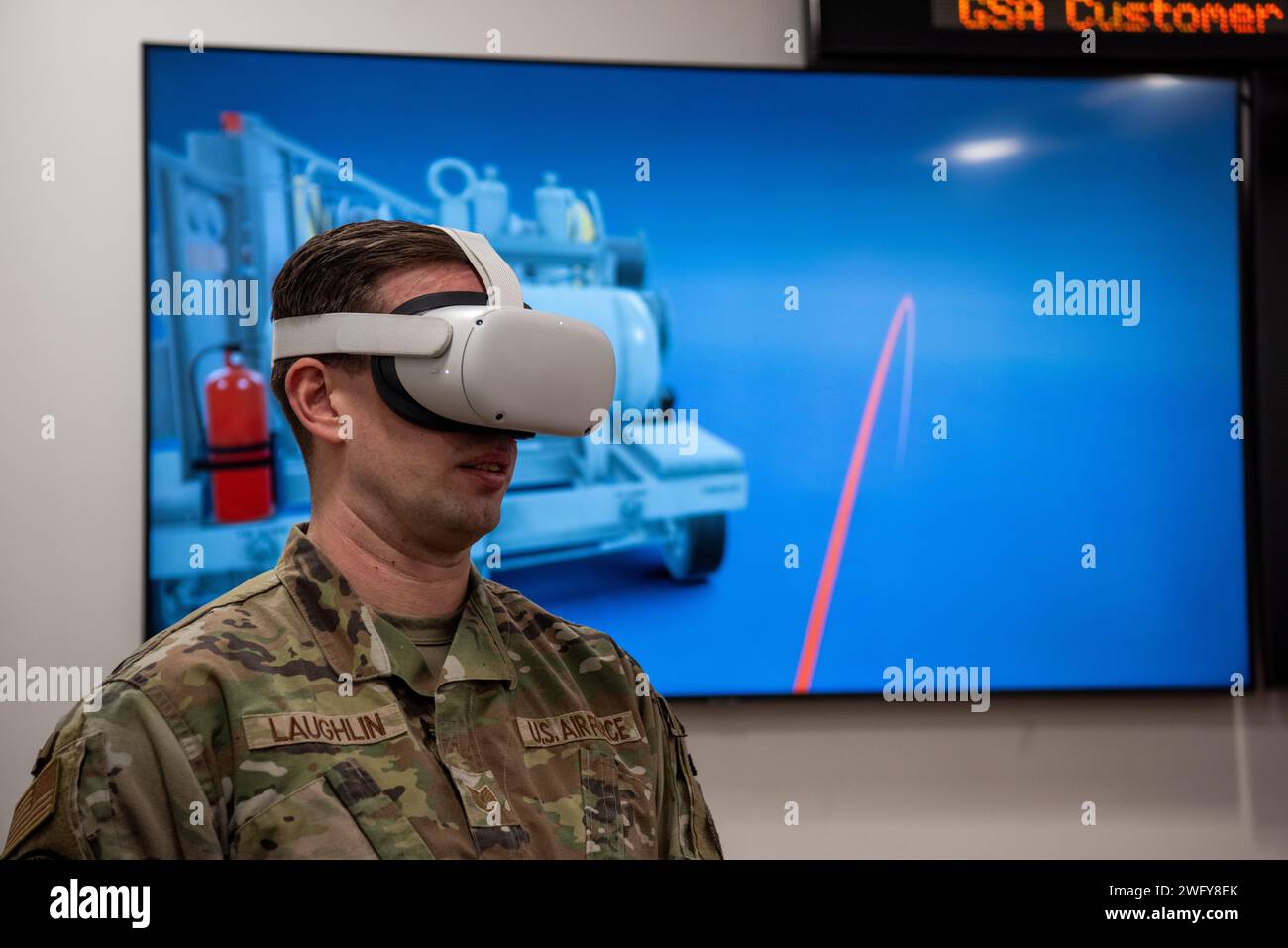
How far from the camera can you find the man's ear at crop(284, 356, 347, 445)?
44.4 inches

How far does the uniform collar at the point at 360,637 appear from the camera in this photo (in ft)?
3.51

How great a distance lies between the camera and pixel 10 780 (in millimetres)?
2408

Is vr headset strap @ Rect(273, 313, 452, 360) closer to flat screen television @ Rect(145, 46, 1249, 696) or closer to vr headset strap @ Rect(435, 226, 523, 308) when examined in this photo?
vr headset strap @ Rect(435, 226, 523, 308)

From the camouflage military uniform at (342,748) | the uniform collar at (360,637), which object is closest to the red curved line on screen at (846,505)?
the camouflage military uniform at (342,748)

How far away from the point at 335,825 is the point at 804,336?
6.04 feet

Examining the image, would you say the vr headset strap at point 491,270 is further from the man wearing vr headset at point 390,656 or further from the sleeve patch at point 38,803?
the sleeve patch at point 38,803

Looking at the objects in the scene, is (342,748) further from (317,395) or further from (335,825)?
(317,395)

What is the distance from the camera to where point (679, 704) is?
2.55 metres

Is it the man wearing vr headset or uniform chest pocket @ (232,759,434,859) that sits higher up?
the man wearing vr headset

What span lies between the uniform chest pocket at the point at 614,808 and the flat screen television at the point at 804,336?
132cm

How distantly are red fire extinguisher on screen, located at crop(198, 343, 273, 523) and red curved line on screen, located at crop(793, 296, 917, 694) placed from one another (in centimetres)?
122

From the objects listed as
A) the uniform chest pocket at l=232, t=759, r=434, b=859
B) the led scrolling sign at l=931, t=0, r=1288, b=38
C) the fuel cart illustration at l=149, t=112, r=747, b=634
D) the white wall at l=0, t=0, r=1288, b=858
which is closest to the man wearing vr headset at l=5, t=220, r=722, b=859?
the uniform chest pocket at l=232, t=759, r=434, b=859
